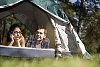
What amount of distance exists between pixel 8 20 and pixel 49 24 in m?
16.5

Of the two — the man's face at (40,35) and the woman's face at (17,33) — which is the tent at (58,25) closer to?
the man's face at (40,35)

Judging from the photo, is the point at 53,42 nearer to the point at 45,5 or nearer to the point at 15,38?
the point at 45,5

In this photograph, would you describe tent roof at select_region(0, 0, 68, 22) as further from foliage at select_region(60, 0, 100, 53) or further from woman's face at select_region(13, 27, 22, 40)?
foliage at select_region(60, 0, 100, 53)

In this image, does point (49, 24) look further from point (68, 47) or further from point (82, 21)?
point (82, 21)

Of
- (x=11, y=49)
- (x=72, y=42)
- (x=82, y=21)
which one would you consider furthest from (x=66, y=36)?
(x=82, y=21)

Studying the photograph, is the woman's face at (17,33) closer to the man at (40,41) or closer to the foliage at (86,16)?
the man at (40,41)

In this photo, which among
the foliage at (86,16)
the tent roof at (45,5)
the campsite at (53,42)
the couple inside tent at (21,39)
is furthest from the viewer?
the foliage at (86,16)

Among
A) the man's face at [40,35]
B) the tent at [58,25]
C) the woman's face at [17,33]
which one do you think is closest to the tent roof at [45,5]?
the tent at [58,25]

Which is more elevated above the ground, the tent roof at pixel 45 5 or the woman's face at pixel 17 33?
the tent roof at pixel 45 5

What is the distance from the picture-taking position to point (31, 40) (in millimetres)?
8125

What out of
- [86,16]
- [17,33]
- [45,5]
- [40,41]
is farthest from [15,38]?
[86,16]

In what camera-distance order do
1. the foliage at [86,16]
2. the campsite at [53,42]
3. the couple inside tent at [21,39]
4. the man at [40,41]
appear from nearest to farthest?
the campsite at [53,42], the couple inside tent at [21,39], the man at [40,41], the foliage at [86,16]

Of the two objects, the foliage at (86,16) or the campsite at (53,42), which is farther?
the foliage at (86,16)

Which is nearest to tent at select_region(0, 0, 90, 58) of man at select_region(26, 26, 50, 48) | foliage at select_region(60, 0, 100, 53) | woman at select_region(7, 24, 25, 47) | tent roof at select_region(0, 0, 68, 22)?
tent roof at select_region(0, 0, 68, 22)
